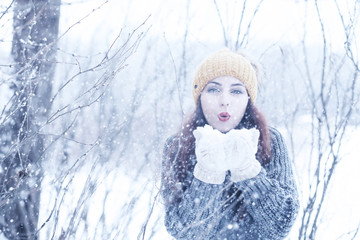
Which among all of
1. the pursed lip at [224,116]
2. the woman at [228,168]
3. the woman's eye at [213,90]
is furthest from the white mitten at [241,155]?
the woman's eye at [213,90]

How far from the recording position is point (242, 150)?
5.63 ft

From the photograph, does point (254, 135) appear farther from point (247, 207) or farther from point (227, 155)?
point (247, 207)

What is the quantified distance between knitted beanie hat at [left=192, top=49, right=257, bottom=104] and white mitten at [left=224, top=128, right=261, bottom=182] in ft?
1.84

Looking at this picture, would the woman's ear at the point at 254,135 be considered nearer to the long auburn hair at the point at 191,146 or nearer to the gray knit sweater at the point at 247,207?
the gray knit sweater at the point at 247,207

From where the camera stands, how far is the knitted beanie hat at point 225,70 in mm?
2221

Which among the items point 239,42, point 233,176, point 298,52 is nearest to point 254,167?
point 233,176

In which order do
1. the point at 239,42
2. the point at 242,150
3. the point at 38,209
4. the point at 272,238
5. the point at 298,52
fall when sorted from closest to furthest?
the point at 242,150
the point at 272,238
the point at 38,209
the point at 239,42
the point at 298,52

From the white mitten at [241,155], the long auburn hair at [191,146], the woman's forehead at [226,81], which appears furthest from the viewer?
the woman's forehead at [226,81]

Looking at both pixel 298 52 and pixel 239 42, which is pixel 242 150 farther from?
pixel 298 52

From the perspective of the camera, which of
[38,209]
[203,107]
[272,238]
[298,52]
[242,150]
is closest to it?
[242,150]

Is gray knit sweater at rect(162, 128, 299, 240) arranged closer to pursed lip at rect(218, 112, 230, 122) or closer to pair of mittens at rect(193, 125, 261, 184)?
pair of mittens at rect(193, 125, 261, 184)

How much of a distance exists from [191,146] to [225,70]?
51 cm

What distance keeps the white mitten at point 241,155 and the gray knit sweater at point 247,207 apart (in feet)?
0.15

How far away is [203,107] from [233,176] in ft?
1.79
